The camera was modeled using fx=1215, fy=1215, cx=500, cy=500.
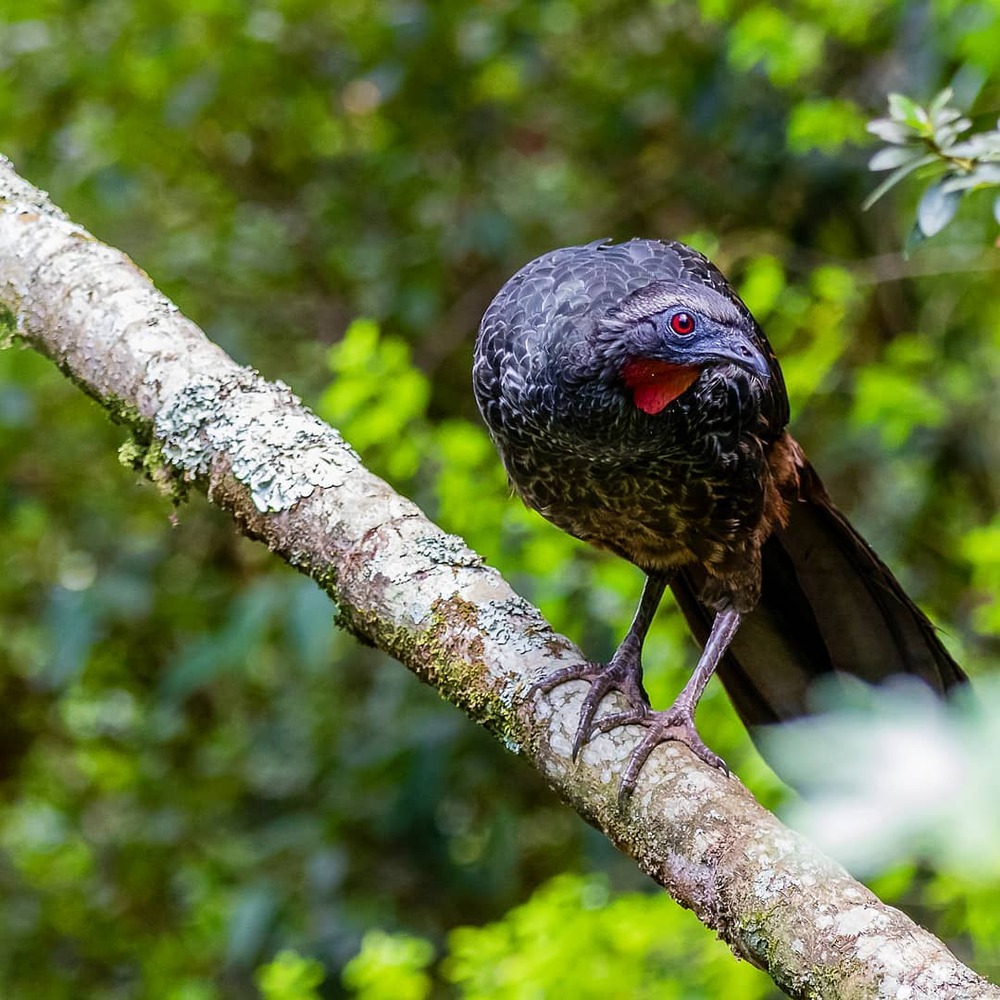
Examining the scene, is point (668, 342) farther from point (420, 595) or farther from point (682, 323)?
point (420, 595)

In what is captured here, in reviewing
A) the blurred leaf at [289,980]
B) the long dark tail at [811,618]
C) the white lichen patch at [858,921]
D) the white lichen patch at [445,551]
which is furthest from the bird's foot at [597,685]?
the blurred leaf at [289,980]

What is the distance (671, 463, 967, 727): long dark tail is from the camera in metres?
2.79

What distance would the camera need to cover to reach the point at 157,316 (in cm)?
238

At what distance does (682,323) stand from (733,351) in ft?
0.36

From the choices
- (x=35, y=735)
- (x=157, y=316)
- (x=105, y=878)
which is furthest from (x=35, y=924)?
(x=157, y=316)

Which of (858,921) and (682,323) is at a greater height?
(682,323)

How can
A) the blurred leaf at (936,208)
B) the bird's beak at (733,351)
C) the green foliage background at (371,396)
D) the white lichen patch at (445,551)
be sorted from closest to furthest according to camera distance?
the blurred leaf at (936,208) < the white lichen patch at (445,551) < the bird's beak at (733,351) < the green foliage background at (371,396)

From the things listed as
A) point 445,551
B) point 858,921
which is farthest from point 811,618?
point 858,921

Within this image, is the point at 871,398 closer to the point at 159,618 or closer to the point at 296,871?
the point at 296,871

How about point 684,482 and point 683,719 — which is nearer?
point 683,719

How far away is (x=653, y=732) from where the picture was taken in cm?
204

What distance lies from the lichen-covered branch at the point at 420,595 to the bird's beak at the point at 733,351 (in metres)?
0.59

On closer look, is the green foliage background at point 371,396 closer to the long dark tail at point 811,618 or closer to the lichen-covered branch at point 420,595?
the long dark tail at point 811,618

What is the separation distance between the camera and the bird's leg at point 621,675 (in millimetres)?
2035
